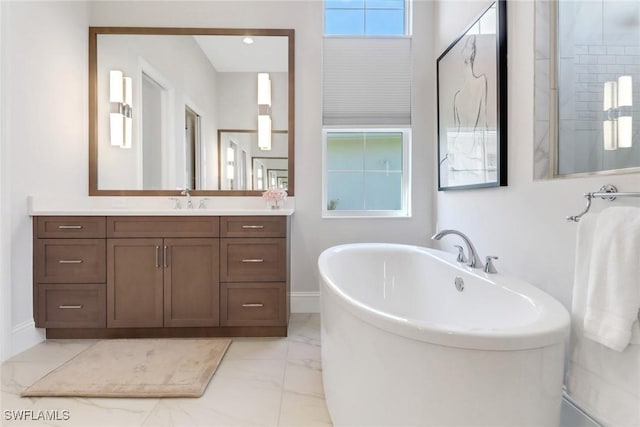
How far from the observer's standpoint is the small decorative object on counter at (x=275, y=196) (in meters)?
2.48

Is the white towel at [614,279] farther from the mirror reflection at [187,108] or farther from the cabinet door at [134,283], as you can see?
the cabinet door at [134,283]

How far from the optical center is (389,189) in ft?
9.30

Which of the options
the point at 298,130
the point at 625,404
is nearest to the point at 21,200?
the point at 298,130

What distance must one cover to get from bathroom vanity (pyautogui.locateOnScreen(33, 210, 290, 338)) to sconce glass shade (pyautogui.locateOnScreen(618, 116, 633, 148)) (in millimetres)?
1740

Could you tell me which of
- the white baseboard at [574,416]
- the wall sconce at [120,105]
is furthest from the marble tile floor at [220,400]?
the wall sconce at [120,105]

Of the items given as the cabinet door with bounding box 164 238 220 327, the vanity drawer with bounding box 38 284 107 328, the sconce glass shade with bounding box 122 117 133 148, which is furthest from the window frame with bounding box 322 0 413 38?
the vanity drawer with bounding box 38 284 107 328

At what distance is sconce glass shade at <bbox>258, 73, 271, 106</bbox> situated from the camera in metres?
2.68

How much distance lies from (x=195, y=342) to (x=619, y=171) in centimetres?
238

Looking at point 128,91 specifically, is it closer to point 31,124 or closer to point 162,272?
point 31,124

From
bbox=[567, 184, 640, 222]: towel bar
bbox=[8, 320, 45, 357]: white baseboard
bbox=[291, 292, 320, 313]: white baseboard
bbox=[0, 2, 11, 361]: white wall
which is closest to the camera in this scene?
bbox=[567, 184, 640, 222]: towel bar

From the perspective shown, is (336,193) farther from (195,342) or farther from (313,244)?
(195,342)

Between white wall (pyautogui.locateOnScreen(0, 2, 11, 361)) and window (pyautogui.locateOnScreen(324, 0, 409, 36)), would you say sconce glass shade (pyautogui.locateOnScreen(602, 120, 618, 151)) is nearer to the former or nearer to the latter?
window (pyautogui.locateOnScreen(324, 0, 409, 36))

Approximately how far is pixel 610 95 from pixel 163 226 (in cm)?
243

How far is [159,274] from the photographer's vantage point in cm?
220
